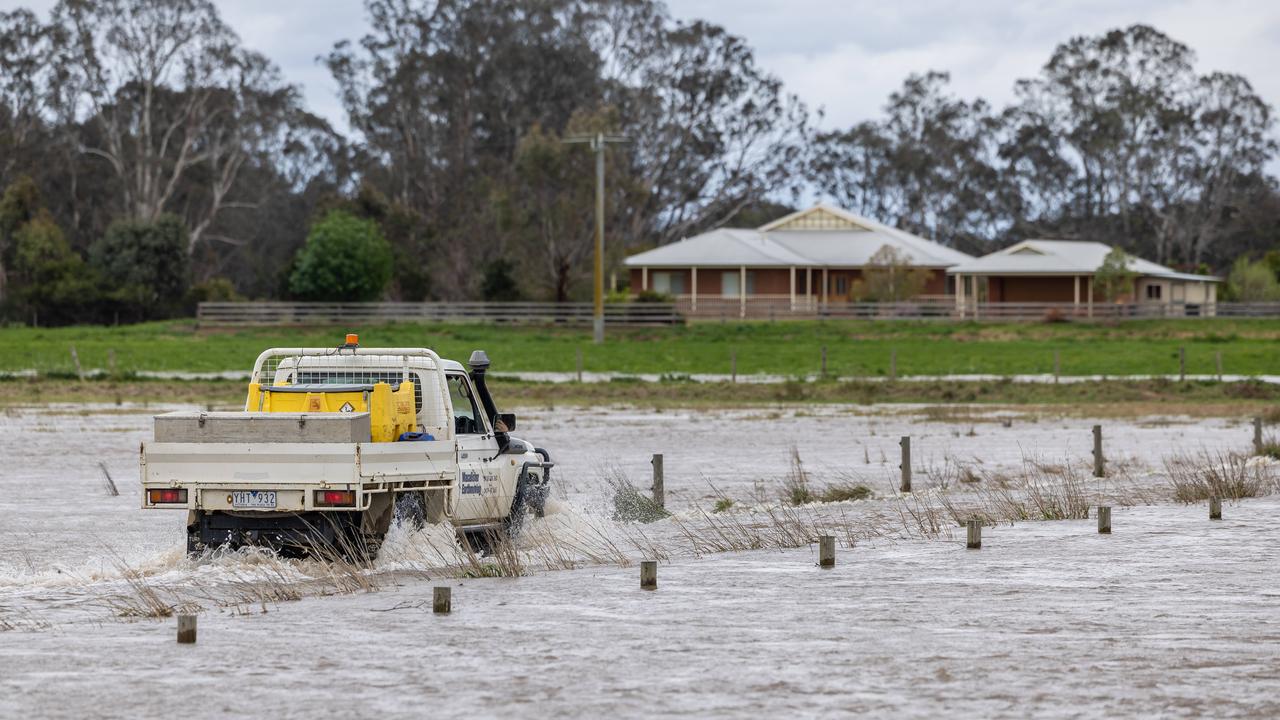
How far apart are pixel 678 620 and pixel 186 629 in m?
3.25

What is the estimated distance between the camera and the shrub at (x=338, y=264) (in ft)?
268

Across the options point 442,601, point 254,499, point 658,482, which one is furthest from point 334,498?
point 658,482

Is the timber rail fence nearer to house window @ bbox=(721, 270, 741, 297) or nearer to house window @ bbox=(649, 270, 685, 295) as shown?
house window @ bbox=(721, 270, 741, 297)

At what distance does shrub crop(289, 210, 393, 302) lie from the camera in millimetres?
81688

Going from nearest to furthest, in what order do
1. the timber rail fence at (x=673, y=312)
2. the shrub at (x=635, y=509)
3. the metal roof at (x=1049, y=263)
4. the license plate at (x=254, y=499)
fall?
the license plate at (x=254, y=499), the shrub at (x=635, y=509), the timber rail fence at (x=673, y=312), the metal roof at (x=1049, y=263)

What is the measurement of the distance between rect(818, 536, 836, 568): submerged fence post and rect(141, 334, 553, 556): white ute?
295 cm

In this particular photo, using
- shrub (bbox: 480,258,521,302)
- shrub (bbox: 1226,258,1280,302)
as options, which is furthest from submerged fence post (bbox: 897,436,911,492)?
shrub (bbox: 1226,258,1280,302)

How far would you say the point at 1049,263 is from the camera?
85.2 meters

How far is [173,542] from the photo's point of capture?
1730 cm

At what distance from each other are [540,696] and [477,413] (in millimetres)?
6606

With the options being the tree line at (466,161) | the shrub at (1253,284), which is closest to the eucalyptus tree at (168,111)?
the tree line at (466,161)

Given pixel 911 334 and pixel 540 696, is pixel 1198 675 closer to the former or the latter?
pixel 540 696

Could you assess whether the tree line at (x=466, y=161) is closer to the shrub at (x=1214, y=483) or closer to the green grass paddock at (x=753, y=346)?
the green grass paddock at (x=753, y=346)

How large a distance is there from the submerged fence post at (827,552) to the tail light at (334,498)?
12.7ft
